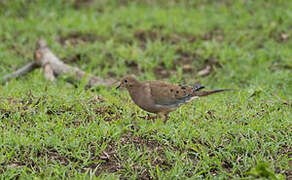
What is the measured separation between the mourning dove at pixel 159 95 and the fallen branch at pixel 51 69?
6.23 ft

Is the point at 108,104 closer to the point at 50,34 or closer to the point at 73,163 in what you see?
the point at 73,163

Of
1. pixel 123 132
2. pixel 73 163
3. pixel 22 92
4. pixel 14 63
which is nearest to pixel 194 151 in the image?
pixel 123 132

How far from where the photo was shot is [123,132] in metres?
5.31

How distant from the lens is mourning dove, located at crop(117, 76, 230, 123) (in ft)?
18.3

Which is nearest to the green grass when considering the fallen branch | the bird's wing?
the fallen branch

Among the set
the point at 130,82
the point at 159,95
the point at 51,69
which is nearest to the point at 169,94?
the point at 159,95

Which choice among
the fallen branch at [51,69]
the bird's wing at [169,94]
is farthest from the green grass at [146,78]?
the bird's wing at [169,94]

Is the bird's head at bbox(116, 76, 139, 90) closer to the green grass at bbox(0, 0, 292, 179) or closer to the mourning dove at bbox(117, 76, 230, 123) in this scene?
the mourning dove at bbox(117, 76, 230, 123)

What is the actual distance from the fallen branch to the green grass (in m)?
0.14

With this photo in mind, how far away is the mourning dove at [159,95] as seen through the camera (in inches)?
220

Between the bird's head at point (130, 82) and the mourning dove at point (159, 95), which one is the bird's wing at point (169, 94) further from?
the bird's head at point (130, 82)

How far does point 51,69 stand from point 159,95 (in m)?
3.07

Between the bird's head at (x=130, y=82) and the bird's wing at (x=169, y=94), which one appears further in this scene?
the bird's head at (x=130, y=82)

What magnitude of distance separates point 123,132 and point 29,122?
1.19 metres
